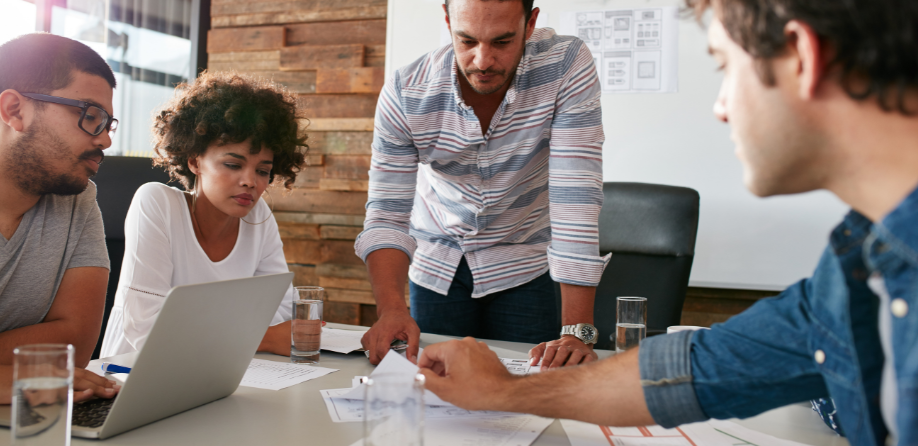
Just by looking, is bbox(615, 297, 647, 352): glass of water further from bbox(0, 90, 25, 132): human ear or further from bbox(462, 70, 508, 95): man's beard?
bbox(0, 90, 25, 132): human ear

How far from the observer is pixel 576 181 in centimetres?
147

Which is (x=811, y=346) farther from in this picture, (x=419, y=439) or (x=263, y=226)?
(x=263, y=226)

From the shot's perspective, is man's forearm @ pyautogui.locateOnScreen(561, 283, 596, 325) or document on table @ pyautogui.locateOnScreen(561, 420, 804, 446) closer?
document on table @ pyautogui.locateOnScreen(561, 420, 804, 446)

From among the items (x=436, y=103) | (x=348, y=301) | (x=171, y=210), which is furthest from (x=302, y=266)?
(x=436, y=103)

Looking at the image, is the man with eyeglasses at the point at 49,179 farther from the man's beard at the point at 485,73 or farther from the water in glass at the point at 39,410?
the man's beard at the point at 485,73

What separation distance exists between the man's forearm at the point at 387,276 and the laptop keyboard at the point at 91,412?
58 cm

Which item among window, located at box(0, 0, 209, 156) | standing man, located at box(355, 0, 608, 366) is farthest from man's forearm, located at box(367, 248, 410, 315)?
window, located at box(0, 0, 209, 156)

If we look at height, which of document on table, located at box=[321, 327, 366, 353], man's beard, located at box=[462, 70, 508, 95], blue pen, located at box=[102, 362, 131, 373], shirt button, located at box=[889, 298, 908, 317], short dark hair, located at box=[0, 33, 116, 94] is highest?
man's beard, located at box=[462, 70, 508, 95]

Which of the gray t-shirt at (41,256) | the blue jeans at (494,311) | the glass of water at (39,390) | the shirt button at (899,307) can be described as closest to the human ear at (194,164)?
the gray t-shirt at (41,256)

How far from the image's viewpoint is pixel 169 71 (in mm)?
3365

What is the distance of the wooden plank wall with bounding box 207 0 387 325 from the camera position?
2996 millimetres

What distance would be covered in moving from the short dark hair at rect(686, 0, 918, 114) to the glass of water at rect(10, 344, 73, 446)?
769mm

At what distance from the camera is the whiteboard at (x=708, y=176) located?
2.24 m

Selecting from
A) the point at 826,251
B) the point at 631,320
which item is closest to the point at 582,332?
the point at 631,320
